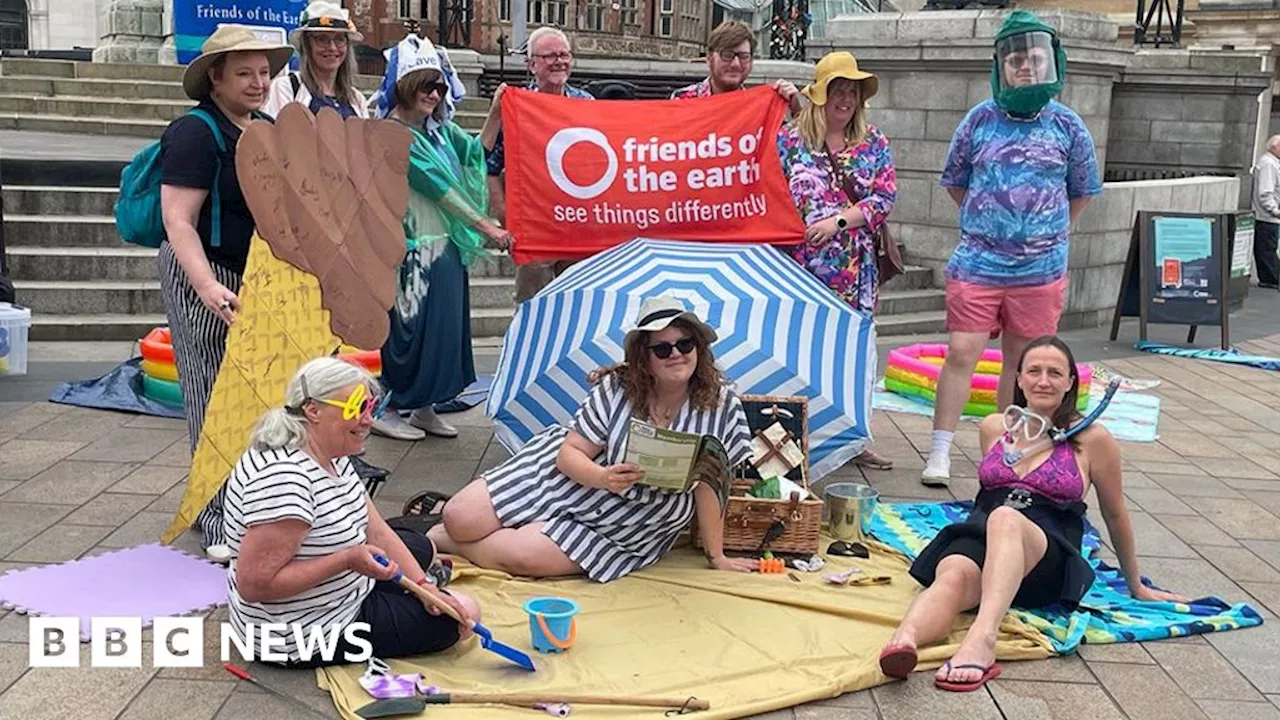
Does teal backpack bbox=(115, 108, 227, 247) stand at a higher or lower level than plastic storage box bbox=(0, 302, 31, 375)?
higher

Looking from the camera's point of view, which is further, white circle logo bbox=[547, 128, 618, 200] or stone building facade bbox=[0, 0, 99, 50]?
stone building facade bbox=[0, 0, 99, 50]

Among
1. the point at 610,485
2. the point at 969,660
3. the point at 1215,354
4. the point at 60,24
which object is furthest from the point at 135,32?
the point at 60,24

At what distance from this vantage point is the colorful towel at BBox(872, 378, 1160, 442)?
23.5 ft

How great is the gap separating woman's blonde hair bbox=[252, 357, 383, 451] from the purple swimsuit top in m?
2.13

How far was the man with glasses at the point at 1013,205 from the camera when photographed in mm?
5664

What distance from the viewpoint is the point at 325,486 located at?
338cm

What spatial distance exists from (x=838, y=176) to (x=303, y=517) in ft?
10.7

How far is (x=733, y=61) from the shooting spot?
616 cm

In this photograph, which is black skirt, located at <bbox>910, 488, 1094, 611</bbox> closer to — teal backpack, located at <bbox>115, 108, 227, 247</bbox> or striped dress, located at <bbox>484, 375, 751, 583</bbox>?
striped dress, located at <bbox>484, 375, 751, 583</bbox>

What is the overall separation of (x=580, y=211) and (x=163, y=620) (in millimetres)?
2936

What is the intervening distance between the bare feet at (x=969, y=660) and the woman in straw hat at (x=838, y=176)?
2.36 m

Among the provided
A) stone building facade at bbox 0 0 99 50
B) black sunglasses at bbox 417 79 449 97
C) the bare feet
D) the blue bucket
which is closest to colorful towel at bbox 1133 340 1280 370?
black sunglasses at bbox 417 79 449 97

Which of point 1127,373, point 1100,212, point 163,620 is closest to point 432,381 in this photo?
point 163,620

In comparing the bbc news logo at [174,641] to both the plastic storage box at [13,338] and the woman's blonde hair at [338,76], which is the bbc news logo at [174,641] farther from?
the plastic storage box at [13,338]
